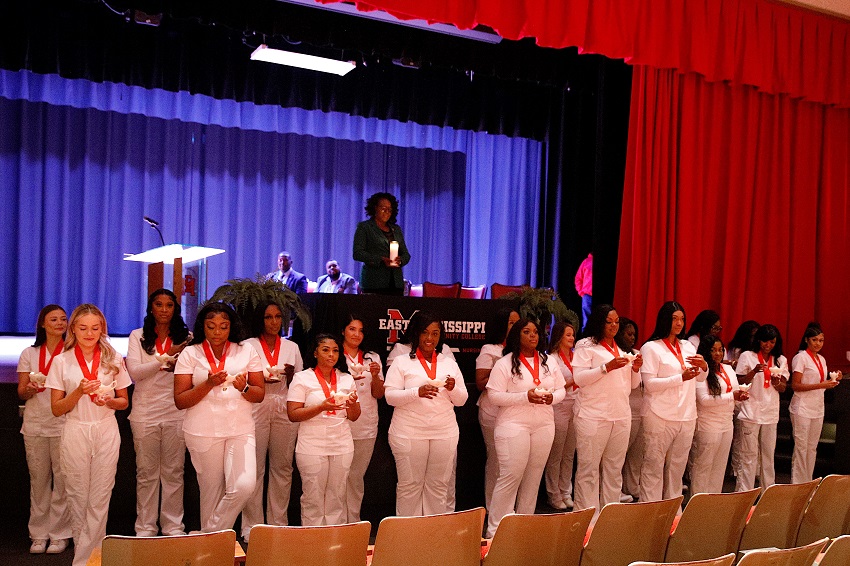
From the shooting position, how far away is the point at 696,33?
9.42 meters

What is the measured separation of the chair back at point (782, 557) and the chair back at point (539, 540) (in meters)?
0.80

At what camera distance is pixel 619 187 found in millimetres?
9977

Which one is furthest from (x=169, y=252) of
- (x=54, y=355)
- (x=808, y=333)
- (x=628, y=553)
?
(x=808, y=333)

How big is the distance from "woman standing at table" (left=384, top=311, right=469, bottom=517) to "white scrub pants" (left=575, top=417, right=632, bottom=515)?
1.16 m

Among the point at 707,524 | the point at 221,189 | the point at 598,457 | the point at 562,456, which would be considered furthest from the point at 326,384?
the point at 221,189

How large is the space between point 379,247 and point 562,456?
2.53 meters

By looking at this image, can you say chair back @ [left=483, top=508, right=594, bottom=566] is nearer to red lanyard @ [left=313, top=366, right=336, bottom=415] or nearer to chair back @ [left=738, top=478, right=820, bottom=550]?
chair back @ [left=738, top=478, right=820, bottom=550]

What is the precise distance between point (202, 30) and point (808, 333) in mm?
9146

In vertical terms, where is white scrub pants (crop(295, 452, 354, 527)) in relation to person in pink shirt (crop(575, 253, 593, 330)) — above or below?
below

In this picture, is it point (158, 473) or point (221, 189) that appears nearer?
point (158, 473)

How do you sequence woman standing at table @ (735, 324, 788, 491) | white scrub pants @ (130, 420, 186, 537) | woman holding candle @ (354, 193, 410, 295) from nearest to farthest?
white scrub pants @ (130, 420, 186, 537), woman holding candle @ (354, 193, 410, 295), woman standing at table @ (735, 324, 788, 491)

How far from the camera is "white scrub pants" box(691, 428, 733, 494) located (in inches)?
268

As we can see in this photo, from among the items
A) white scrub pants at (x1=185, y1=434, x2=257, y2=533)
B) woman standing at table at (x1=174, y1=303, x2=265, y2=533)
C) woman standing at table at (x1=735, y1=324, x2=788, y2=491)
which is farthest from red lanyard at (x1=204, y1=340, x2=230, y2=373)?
woman standing at table at (x1=735, y1=324, x2=788, y2=491)

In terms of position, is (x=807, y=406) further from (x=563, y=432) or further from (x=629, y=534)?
(x=629, y=534)
